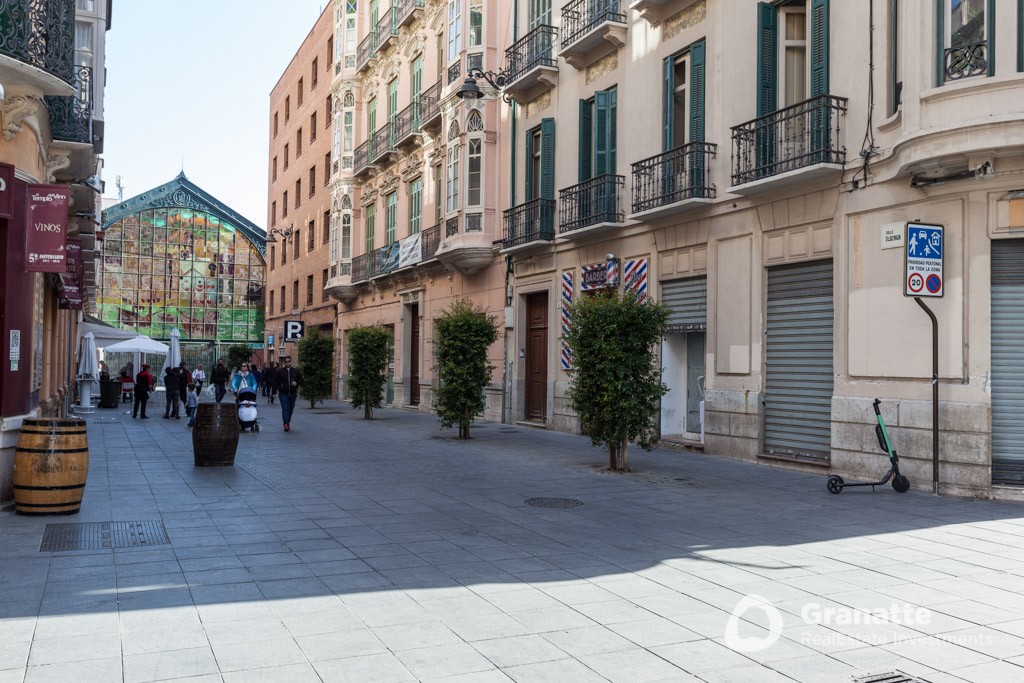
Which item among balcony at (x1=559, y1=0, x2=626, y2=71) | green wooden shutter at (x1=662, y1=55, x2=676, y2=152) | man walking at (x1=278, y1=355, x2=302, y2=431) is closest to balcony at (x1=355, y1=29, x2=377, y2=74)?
balcony at (x1=559, y1=0, x2=626, y2=71)

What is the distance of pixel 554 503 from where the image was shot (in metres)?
9.98

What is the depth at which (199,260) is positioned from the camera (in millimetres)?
64125

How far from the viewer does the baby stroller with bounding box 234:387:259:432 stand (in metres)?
18.5

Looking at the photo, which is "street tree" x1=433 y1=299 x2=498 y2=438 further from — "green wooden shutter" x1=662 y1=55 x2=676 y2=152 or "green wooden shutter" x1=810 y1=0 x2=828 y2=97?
"green wooden shutter" x1=810 y1=0 x2=828 y2=97

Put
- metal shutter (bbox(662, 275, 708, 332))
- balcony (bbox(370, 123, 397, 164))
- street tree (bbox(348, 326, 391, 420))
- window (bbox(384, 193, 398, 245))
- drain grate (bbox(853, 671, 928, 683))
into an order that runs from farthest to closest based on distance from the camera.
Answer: window (bbox(384, 193, 398, 245)) → balcony (bbox(370, 123, 397, 164)) → street tree (bbox(348, 326, 391, 420)) → metal shutter (bbox(662, 275, 708, 332)) → drain grate (bbox(853, 671, 928, 683))

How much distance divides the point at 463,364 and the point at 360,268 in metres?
18.2

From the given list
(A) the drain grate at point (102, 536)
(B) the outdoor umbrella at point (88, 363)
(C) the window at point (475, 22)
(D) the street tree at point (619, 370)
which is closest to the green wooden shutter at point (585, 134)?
(C) the window at point (475, 22)

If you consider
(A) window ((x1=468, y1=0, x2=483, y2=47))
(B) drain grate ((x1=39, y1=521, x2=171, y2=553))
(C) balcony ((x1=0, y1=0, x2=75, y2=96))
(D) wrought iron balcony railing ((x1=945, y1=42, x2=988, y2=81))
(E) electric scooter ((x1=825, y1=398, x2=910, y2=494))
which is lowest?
(B) drain grate ((x1=39, y1=521, x2=171, y2=553))

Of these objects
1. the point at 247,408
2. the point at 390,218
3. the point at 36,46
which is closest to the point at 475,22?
the point at 390,218

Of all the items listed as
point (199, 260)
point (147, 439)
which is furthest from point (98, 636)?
point (199, 260)

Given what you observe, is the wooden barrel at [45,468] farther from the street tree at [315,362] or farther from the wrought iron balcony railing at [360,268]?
the wrought iron balcony railing at [360,268]

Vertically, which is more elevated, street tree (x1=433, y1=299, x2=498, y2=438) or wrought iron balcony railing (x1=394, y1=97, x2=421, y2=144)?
wrought iron balcony railing (x1=394, y1=97, x2=421, y2=144)

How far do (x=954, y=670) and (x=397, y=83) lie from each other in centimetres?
3065

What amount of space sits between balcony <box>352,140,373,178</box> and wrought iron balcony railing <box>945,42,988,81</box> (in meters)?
26.0
